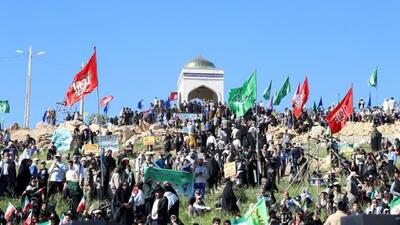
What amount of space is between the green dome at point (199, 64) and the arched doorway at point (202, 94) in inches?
66.5

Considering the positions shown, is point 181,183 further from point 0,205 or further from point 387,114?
point 387,114

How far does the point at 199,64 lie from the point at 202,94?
2486 millimetres

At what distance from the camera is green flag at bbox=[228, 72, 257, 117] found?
93.7 ft

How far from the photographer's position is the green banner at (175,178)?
2155 cm

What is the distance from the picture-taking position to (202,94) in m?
67.5

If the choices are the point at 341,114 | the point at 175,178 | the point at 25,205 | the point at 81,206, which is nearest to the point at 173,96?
the point at 341,114

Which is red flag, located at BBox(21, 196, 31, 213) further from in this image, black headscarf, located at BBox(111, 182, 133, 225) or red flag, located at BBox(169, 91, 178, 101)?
red flag, located at BBox(169, 91, 178, 101)

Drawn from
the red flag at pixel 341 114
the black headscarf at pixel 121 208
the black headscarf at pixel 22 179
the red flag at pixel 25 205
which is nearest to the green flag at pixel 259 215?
the black headscarf at pixel 121 208

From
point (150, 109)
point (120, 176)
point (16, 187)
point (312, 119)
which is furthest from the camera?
point (150, 109)

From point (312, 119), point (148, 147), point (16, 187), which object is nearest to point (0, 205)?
point (16, 187)

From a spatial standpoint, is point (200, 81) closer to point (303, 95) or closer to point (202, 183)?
point (303, 95)

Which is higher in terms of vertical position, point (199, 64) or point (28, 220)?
point (199, 64)

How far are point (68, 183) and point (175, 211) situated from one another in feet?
11.5

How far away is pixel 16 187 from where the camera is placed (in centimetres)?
2205
